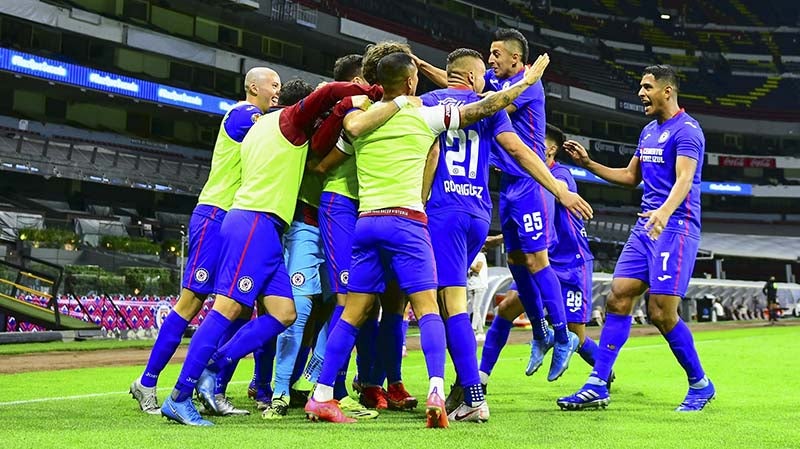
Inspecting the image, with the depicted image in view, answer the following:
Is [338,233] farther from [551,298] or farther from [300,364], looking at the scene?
[551,298]

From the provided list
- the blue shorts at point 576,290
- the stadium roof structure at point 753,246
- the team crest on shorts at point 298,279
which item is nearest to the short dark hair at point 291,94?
the team crest on shorts at point 298,279

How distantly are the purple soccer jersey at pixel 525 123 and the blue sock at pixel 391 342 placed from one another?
5.35 ft

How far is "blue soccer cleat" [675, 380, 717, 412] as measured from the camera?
5910mm

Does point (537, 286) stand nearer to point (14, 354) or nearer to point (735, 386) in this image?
point (735, 386)

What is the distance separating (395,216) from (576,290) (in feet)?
12.4

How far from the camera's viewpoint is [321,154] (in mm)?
5547

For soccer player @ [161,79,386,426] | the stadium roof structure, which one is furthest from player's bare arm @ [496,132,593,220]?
the stadium roof structure

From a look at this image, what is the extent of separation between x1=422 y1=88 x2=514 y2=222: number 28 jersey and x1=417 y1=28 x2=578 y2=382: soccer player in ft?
2.92

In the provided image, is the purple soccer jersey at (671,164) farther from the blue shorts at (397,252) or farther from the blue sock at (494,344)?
the blue shorts at (397,252)

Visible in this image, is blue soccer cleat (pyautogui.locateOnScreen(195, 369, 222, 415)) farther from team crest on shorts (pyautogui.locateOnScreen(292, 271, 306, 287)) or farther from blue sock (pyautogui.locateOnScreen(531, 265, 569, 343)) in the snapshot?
blue sock (pyautogui.locateOnScreen(531, 265, 569, 343))

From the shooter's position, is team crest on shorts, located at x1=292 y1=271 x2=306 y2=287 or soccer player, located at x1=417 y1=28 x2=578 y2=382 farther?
soccer player, located at x1=417 y1=28 x2=578 y2=382

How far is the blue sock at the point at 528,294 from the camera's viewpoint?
6.70 m

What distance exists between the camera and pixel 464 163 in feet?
18.3

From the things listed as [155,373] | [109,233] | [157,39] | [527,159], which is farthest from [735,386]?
[157,39]
